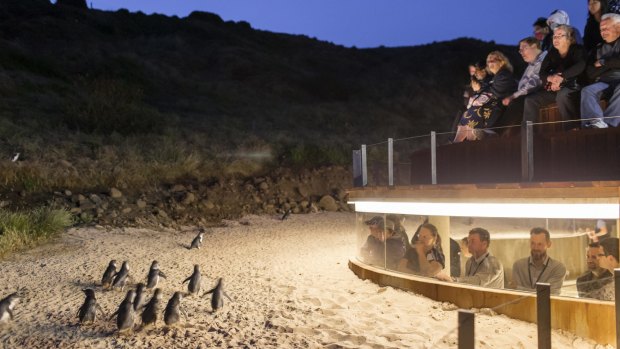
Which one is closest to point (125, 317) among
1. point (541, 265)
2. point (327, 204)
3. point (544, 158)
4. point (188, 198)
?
point (541, 265)

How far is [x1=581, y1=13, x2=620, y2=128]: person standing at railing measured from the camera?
819 cm

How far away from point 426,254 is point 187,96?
96.5ft

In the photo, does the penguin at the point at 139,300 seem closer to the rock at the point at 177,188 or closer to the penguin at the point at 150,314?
the penguin at the point at 150,314

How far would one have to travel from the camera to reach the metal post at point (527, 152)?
8.05 meters

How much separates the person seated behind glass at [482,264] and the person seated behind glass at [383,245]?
4.55ft

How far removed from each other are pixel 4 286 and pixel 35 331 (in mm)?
2904

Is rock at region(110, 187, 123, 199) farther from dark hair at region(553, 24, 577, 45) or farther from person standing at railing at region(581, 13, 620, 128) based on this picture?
person standing at railing at region(581, 13, 620, 128)

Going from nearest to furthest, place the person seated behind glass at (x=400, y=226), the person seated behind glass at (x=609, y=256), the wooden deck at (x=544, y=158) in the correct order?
the person seated behind glass at (x=609, y=256) → the wooden deck at (x=544, y=158) → the person seated behind glass at (x=400, y=226)

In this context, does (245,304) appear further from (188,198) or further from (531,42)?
(188,198)

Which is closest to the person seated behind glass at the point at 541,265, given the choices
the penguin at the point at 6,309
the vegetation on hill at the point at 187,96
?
the penguin at the point at 6,309

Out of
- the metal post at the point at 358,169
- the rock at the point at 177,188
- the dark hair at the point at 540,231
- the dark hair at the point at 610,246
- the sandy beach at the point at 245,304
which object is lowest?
the sandy beach at the point at 245,304

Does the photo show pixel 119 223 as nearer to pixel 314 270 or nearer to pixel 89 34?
pixel 314 270

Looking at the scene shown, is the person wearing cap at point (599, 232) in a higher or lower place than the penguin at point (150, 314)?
higher

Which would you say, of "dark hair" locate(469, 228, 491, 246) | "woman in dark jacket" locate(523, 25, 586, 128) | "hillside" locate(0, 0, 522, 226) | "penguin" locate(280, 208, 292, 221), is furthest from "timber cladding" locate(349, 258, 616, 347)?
"hillside" locate(0, 0, 522, 226)
